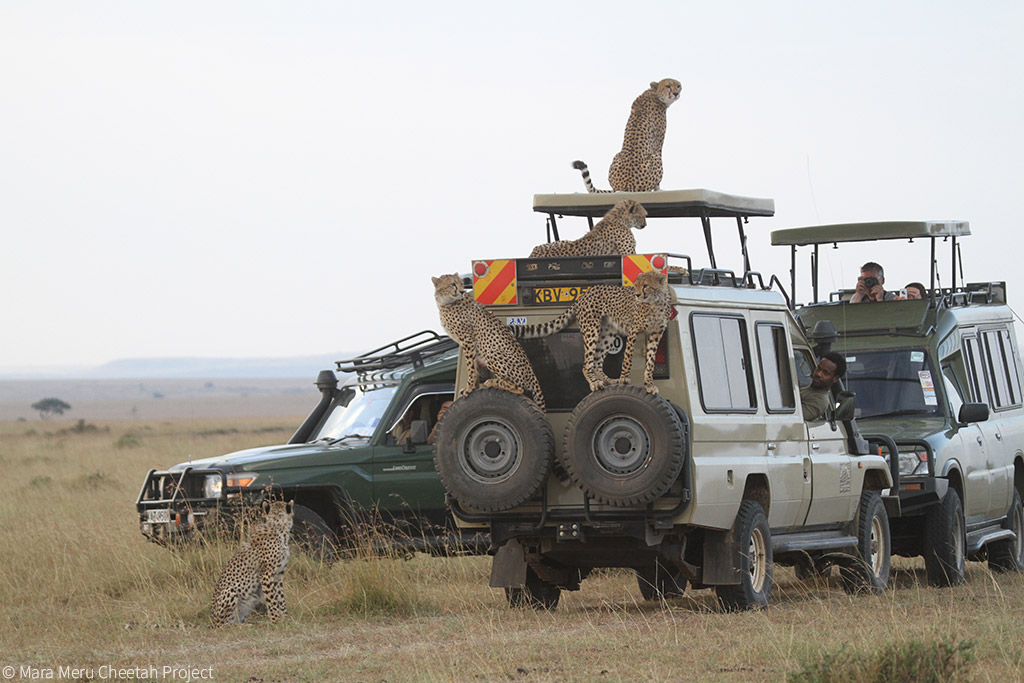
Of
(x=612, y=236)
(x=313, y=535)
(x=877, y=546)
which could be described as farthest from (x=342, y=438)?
(x=877, y=546)

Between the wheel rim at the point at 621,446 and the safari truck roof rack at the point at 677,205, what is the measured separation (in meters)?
1.94

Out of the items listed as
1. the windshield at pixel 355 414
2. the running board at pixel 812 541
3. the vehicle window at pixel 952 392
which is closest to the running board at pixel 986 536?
the vehicle window at pixel 952 392

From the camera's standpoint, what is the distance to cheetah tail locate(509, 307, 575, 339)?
372 inches

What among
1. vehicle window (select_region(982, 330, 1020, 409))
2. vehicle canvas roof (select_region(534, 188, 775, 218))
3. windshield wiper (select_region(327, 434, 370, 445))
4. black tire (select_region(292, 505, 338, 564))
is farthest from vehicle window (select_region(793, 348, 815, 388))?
black tire (select_region(292, 505, 338, 564))

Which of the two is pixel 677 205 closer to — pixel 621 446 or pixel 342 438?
pixel 621 446

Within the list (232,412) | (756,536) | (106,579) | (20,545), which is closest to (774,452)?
(756,536)

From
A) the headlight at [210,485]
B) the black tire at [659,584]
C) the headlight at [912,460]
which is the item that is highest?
the headlight at [210,485]

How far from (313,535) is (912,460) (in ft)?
15.5

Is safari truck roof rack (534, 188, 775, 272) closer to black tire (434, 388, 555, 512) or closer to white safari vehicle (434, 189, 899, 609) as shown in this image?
white safari vehicle (434, 189, 899, 609)

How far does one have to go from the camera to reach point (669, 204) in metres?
10.5

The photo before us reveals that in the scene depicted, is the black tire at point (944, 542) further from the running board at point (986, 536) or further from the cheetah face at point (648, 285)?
the cheetah face at point (648, 285)

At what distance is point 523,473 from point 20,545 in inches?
241

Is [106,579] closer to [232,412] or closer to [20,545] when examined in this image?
[20,545]

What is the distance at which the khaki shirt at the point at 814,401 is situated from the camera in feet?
35.4
